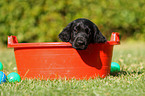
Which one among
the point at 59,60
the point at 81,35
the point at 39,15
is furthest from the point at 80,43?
the point at 39,15

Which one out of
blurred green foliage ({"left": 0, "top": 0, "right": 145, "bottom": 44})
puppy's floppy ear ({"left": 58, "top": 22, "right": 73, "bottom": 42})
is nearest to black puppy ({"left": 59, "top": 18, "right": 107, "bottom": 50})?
puppy's floppy ear ({"left": 58, "top": 22, "right": 73, "bottom": 42})

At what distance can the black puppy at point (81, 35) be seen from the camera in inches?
99.0

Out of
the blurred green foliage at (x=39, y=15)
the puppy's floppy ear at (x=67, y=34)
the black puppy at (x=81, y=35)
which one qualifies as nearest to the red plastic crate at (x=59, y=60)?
Answer: the black puppy at (x=81, y=35)

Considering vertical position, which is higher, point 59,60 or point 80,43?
point 80,43

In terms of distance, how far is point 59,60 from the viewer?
2719 mm

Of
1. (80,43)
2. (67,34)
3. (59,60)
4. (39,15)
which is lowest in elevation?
(59,60)

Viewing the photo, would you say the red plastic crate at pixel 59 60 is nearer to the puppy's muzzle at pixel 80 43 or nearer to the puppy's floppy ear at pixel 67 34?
the puppy's muzzle at pixel 80 43

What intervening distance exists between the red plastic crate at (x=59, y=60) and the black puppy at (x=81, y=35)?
10 cm

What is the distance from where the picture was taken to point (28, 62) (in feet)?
9.18

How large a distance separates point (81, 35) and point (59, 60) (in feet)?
1.41

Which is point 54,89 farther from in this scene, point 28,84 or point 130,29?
point 130,29

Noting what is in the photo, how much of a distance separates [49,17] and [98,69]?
239 inches

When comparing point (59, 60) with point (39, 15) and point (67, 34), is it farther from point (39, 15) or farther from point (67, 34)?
point (39, 15)

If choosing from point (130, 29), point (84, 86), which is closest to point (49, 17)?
point (130, 29)
